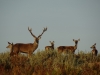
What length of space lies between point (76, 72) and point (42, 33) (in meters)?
10.6

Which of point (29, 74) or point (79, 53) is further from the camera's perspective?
point (79, 53)

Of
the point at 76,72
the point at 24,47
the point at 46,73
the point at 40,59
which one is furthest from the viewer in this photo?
the point at 24,47

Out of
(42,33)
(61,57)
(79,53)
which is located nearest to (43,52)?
(61,57)

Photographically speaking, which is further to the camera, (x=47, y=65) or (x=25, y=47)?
(x=25, y=47)

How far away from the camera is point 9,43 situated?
18484mm

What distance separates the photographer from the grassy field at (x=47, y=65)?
319 inches

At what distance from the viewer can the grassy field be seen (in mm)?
8091

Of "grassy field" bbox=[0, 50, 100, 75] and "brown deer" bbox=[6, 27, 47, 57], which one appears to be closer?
"grassy field" bbox=[0, 50, 100, 75]

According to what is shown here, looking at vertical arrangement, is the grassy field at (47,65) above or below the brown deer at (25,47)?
below

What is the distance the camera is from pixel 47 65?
1055 centimetres

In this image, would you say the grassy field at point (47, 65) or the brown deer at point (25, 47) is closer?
the grassy field at point (47, 65)

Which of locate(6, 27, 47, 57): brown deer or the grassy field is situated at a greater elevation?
locate(6, 27, 47, 57): brown deer

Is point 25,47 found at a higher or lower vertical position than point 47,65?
higher

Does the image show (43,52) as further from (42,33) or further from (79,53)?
(42,33)
